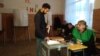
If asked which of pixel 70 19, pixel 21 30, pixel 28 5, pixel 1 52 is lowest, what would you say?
pixel 1 52

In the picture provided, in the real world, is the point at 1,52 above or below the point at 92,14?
below

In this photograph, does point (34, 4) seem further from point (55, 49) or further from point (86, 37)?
point (55, 49)

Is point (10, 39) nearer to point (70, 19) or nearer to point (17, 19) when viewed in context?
point (17, 19)

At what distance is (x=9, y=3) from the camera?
673cm

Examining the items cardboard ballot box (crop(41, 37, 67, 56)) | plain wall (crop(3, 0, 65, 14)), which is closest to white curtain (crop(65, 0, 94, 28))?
plain wall (crop(3, 0, 65, 14))

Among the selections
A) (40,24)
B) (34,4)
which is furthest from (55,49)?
(34,4)

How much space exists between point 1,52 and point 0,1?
2539 millimetres

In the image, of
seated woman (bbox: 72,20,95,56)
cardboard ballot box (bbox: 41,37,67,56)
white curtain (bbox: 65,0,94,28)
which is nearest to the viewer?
cardboard ballot box (bbox: 41,37,67,56)

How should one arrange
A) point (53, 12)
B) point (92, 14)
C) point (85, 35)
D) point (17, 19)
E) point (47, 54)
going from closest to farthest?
point (47, 54) → point (85, 35) → point (92, 14) → point (17, 19) → point (53, 12)

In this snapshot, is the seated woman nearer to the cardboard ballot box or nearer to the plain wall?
the cardboard ballot box

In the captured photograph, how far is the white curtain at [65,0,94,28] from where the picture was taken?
16.5 feet

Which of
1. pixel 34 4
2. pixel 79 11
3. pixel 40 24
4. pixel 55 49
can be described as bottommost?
pixel 55 49

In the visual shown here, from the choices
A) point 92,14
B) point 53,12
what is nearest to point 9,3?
point 53,12

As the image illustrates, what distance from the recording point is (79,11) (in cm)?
589
